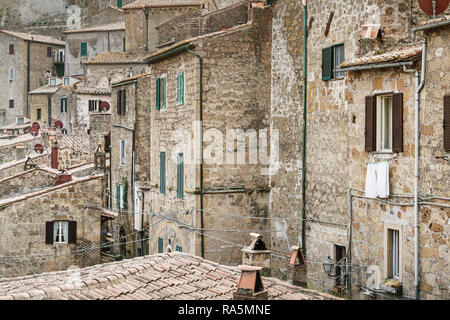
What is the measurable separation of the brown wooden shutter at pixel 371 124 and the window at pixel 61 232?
13023 millimetres

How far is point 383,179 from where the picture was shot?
15.4 meters

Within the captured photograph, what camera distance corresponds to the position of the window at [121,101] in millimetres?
32750

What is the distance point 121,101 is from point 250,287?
919 inches

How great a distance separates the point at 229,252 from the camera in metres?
23.2

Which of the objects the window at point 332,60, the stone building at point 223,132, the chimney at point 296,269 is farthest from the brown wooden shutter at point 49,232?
the chimney at point 296,269

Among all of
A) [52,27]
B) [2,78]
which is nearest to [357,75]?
[2,78]

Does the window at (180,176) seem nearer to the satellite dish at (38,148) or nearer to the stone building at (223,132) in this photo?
the stone building at (223,132)

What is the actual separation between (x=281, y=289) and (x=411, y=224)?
345 cm

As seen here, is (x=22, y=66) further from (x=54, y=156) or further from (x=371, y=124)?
(x=371, y=124)

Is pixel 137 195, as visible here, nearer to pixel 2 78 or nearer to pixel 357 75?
pixel 357 75

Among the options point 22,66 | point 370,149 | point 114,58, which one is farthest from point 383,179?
point 22,66

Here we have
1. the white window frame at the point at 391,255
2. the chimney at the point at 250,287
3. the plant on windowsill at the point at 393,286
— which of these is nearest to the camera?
the chimney at the point at 250,287

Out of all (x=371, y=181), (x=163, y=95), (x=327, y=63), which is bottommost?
(x=371, y=181)

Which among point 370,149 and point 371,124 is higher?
point 371,124
